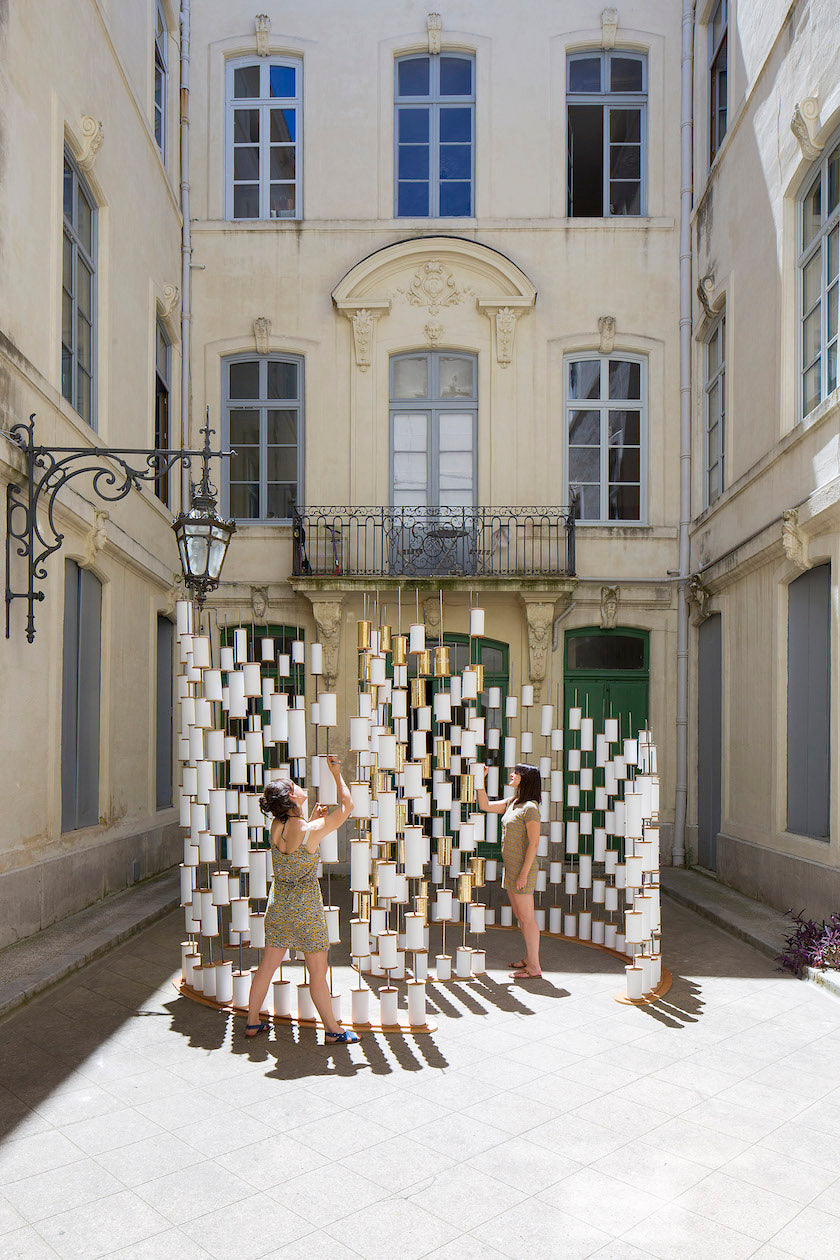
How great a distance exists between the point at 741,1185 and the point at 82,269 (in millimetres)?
9417

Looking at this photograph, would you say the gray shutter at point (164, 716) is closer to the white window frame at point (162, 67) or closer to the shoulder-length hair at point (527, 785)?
the white window frame at point (162, 67)

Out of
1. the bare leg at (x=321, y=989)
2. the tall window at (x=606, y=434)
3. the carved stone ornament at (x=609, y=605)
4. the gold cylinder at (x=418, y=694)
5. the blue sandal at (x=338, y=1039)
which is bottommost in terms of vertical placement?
the blue sandal at (x=338, y=1039)

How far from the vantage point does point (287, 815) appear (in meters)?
6.09

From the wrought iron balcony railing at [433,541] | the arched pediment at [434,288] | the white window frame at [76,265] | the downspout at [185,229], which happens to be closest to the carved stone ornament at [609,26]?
the arched pediment at [434,288]

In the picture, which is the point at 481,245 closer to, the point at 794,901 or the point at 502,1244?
the point at 794,901

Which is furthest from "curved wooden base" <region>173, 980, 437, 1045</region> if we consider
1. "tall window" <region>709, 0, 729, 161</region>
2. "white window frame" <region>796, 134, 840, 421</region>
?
"tall window" <region>709, 0, 729, 161</region>

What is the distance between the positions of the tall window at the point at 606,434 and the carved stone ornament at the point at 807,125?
490cm

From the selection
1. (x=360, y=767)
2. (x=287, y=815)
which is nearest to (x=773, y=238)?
(x=360, y=767)

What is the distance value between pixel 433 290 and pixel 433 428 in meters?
1.82

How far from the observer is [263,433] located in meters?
14.7

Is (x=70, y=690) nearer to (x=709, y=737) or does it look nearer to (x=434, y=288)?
(x=709, y=737)

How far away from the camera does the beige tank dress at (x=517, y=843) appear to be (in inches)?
307

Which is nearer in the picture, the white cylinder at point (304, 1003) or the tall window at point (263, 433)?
the white cylinder at point (304, 1003)

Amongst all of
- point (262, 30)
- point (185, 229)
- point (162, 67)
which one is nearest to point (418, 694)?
point (185, 229)
